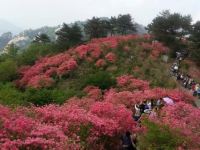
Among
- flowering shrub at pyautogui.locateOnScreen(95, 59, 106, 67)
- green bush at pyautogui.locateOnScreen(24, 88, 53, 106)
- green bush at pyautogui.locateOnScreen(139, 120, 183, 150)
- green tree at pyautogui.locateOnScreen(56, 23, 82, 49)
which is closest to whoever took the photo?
green bush at pyautogui.locateOnScreen(139, 120, 183, 150)

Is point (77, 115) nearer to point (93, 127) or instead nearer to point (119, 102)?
point (93, 127)

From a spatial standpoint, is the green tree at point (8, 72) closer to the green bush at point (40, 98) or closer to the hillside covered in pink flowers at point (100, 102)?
the hillside covered in pink flowers at point (100, 102)

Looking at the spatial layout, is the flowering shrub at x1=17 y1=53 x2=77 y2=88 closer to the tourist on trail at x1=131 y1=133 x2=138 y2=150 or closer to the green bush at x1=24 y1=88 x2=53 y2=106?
the green bush at x1=24 y1=88 x2=53 y2=106

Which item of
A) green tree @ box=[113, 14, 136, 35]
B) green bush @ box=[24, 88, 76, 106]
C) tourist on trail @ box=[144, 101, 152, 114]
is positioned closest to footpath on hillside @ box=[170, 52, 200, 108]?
green bush @ box=[24, 88, 76, 106]

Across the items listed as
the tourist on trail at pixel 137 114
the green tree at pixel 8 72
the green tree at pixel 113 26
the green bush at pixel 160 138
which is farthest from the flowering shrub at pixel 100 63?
the green bush at pixel 160 138

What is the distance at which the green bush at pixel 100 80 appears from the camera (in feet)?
136

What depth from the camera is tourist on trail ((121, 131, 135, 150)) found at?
22.2 m

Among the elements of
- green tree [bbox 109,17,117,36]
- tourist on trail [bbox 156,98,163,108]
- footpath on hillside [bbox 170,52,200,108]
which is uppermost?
green tree [bbox 109,17,117,36]

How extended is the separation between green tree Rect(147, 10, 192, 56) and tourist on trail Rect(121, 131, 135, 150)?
27.7 metres

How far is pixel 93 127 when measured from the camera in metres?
20.4

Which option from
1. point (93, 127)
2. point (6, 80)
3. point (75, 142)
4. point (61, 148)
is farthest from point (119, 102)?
point (6, 80)

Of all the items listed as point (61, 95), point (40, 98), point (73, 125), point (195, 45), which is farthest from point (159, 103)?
point (195, 45)

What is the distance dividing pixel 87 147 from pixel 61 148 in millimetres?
3812

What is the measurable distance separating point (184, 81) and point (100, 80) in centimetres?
708
